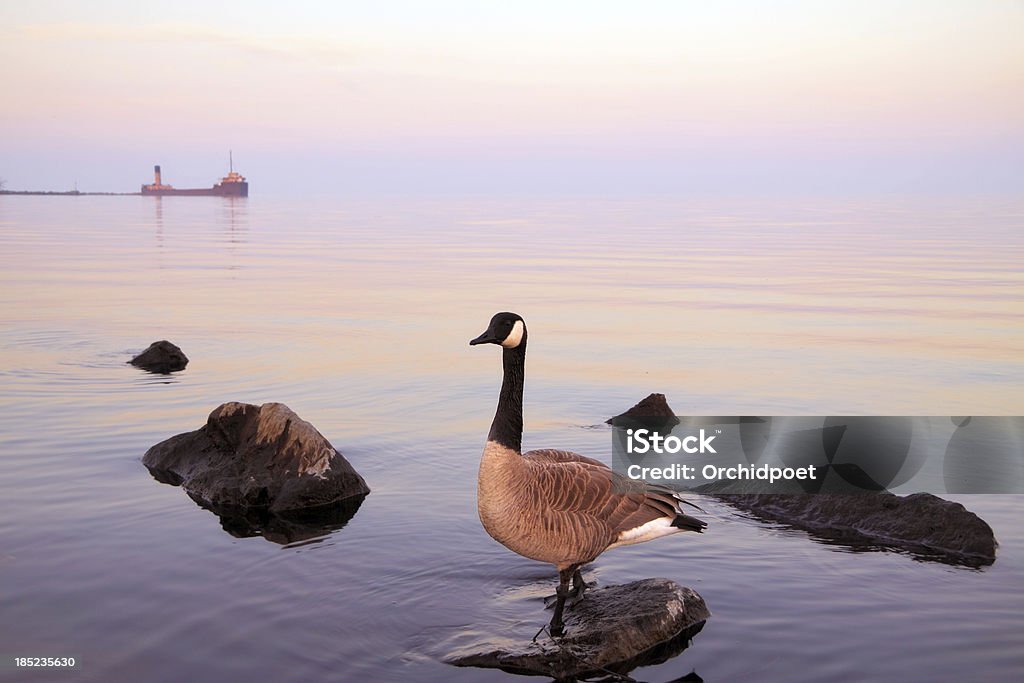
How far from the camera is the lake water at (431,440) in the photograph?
348 inches

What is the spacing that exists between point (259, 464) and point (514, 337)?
509cm

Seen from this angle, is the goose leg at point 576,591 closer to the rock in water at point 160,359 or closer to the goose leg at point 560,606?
the goose leg at point 560,606

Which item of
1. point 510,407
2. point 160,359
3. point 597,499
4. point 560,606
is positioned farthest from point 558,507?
point 160,359

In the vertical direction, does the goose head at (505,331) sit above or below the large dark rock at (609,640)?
above

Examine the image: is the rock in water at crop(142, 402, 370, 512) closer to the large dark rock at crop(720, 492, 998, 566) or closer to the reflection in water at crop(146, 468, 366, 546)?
the reflection in water at crop(146, 468, 366, 546)

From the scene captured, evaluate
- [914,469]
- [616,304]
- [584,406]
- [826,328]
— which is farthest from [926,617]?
[616,304]

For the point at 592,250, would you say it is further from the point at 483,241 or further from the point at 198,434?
the point at 198,434

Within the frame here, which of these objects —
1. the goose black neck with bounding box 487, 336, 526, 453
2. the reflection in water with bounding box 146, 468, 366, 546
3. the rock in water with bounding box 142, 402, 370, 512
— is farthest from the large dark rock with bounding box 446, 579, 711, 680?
the rock in water with bounding box 142, 402, 370, 512

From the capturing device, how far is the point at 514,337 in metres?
9.47

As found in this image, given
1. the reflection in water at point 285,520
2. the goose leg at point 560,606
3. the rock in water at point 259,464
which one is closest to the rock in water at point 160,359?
the rock in water at point 259,464

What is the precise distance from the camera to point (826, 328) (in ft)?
90.8

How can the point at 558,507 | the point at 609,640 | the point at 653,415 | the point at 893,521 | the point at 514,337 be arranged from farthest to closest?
the point at 653,415, the point at 893,521, the point at 514,337, the point at 558,507, the point at 609,640

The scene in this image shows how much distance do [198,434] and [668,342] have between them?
568 inches

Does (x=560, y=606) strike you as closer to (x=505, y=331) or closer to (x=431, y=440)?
(x=505, y=331)
